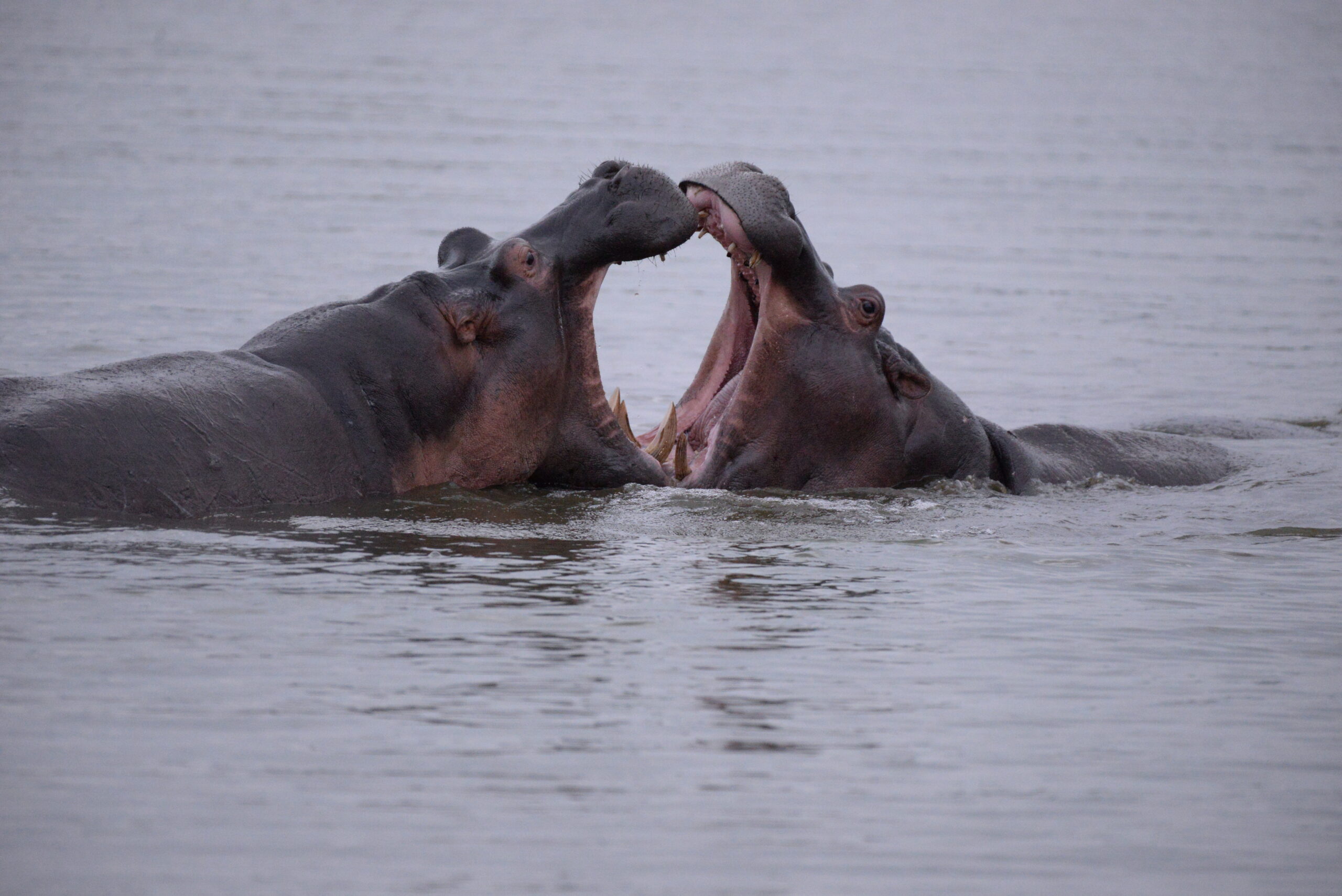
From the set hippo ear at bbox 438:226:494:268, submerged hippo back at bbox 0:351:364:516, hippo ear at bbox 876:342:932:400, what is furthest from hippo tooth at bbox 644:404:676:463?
submerged hippo back at bbox 0:351:364:516

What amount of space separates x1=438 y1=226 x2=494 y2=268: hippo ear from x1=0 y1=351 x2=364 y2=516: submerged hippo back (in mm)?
1060

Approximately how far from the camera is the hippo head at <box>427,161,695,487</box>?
766 cm

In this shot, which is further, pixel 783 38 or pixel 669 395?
pixel 783 38

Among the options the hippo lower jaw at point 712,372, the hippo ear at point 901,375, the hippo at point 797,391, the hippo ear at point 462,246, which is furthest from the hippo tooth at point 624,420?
the hippo ear at point 901,375

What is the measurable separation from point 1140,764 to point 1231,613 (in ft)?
5.65

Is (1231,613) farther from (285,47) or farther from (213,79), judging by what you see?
(285,47)

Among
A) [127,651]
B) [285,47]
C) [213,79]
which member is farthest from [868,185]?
[127,651]

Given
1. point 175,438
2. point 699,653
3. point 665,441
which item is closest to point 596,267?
point 665,441

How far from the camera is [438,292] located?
299 inches

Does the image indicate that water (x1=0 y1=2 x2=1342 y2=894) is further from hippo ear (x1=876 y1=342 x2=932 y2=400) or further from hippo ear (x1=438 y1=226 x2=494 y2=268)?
hippo ear (x1=438 y1=226 x2=494 y2=268)

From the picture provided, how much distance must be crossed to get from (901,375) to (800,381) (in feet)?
1.65

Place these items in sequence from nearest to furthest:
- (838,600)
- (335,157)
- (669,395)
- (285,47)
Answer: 1. (838,600)
2. (669,395)
3. (335,157)
4. (285,47)

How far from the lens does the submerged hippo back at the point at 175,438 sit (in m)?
6.49

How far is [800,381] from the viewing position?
7914mm
